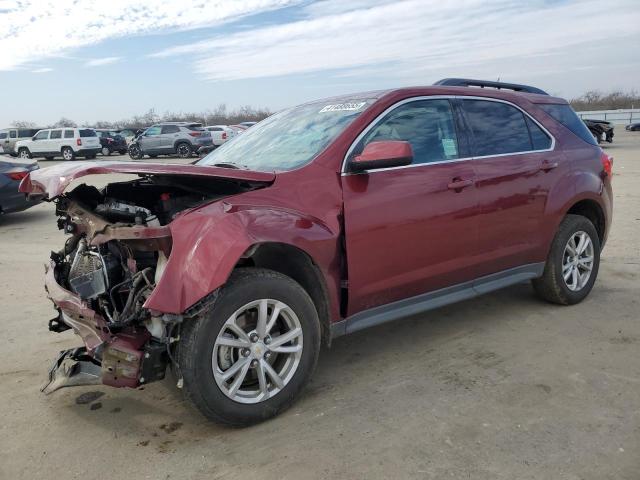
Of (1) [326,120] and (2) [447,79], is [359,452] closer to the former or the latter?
(1) [326,120]

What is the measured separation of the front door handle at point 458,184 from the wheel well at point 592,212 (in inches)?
61.9

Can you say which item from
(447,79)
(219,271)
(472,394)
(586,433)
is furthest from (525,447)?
(447,79)

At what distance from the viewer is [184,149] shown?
27.4 metres

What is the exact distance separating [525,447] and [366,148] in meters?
1.84

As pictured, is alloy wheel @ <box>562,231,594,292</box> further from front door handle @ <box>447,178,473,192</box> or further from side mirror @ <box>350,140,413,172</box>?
side mirror @ <box>350,140,413,172</box>

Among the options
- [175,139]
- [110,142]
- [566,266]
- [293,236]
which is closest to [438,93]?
[293,236]

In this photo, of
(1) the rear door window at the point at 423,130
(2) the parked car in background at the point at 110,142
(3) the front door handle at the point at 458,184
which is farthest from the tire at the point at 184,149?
(3) the front door handle at the point at 458,184

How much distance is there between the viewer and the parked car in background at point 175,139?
2723 cm

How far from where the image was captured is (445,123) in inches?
158

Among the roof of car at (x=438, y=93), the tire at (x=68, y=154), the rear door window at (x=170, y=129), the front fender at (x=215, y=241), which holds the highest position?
the rear door window at (x=170, y=129)

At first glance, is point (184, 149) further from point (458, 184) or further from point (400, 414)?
point (400, 414)

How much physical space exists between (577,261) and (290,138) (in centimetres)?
281

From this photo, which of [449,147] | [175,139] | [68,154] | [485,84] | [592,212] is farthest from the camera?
[68,154]

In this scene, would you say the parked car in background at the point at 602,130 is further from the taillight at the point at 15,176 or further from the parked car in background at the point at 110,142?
the parked car in background at the point at 110,142
